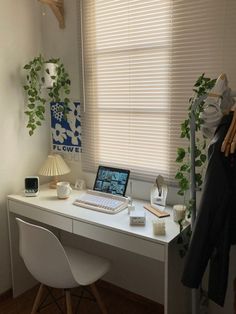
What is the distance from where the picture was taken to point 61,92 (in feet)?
8.11

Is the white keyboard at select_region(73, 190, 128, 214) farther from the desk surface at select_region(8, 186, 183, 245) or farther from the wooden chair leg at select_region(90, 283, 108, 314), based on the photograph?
the wooden chair leg at select_region(90, 283, 108, 314)

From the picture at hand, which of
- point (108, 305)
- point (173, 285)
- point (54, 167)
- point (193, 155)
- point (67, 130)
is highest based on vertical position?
point (67, 130)

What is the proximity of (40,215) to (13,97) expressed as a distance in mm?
875

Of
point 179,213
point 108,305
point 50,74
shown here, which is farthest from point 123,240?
point 50,74

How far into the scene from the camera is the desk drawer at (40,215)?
1936 mm

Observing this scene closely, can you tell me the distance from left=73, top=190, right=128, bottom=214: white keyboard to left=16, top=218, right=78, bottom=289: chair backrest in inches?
16.1

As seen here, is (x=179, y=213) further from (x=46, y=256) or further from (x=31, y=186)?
(x=31, y=186)

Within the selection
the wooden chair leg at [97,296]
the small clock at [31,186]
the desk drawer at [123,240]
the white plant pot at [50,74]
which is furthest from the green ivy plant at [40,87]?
the wooden chair leg at [97,296]

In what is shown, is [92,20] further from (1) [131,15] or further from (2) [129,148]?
(2) [129,148]

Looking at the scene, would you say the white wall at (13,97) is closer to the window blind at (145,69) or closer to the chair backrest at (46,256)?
the window blind at (145,69)

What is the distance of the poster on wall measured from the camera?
2447 millimetres

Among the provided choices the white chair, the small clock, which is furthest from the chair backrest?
the small clock

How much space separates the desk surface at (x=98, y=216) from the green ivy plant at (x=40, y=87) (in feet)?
1.68

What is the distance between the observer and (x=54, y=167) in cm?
236
